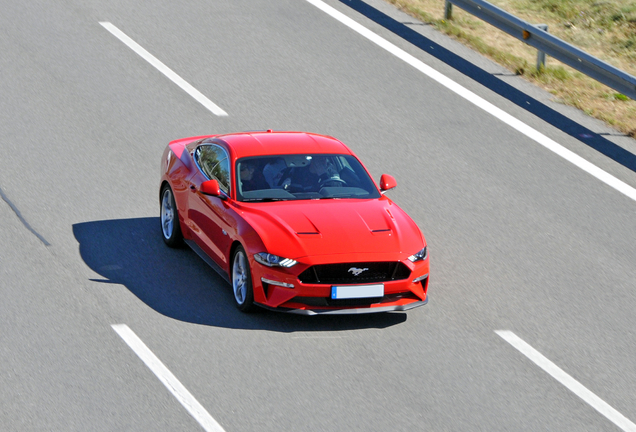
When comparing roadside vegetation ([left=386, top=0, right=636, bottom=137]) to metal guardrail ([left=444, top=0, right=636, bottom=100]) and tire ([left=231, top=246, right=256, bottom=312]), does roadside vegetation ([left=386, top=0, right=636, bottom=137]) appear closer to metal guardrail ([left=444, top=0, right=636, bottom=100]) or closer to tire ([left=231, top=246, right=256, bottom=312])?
metal guardrail ([left=444, top=0, right=636, bottom=100])

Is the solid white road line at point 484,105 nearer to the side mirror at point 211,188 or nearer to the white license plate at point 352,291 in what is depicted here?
the white license plate at point 352,291

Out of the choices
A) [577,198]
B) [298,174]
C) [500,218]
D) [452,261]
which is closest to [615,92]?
[577,198]

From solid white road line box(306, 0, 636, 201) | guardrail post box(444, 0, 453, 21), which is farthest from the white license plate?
guardrail post box(444, 0, 453, 21)

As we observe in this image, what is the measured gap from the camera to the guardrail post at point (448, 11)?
17.6 metres

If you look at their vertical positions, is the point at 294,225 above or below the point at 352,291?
above

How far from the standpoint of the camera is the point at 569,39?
17891mm

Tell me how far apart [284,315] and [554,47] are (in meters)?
8.04

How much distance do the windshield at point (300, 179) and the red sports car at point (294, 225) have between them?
1 cm

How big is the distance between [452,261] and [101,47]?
27.1ft

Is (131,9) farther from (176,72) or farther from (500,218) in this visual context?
(500,218)

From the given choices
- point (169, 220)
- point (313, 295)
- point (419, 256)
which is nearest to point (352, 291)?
point (313, 295)

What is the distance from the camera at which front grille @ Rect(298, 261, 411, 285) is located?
8.59 metres

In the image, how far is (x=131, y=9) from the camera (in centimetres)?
1792

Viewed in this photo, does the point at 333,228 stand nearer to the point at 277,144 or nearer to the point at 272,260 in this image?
the point at 272,260
